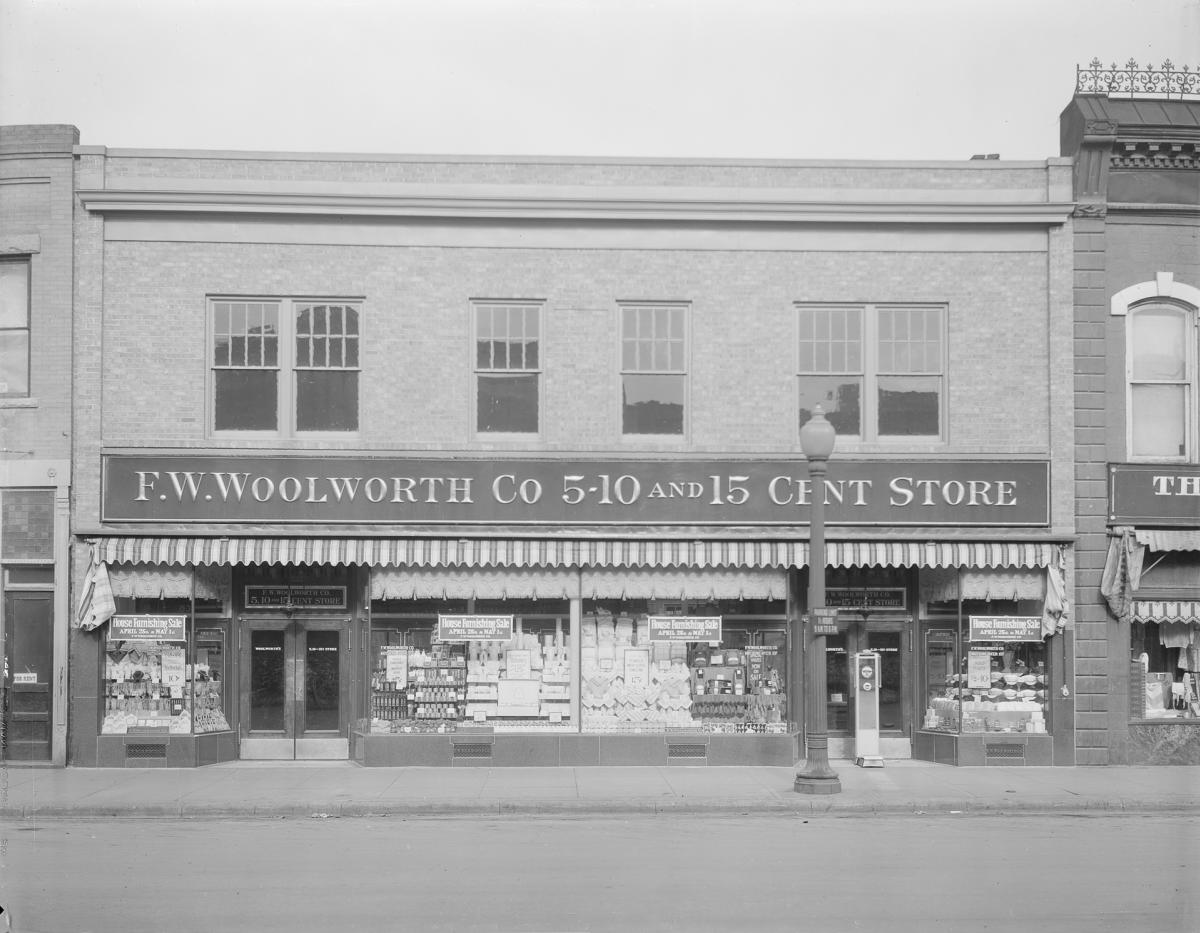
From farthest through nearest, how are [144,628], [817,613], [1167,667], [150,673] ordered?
[1167,667], [150,673], [144,628], [817,613]

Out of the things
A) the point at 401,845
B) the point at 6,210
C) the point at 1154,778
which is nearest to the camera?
the point at 401,845

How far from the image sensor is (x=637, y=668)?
734 inches

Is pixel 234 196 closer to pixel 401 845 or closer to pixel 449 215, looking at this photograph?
pixel 449 215

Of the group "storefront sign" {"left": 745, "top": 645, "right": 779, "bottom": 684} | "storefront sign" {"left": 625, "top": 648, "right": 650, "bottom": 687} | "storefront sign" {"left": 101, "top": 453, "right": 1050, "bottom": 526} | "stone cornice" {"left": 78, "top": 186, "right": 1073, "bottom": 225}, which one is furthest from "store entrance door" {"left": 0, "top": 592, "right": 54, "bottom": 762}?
"storefront sign" {"left": 745, "top": 645, "right": 779, "bottom": 684}

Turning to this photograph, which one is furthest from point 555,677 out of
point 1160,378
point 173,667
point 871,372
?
point 1160,378

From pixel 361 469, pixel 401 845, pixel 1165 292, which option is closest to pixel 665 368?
pixel 361 469

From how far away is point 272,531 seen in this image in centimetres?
1814

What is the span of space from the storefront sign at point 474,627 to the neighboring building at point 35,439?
5.27 meters

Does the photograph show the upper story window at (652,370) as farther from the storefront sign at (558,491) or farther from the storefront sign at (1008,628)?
the storefront sign at (1008,628)

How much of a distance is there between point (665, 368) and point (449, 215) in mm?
3818

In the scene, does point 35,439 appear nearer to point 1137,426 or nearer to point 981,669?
point 981,669

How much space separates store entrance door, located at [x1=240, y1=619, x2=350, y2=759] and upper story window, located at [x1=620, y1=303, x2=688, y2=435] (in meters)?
5.35

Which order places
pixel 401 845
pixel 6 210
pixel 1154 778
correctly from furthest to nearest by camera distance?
pixel 6 210 < pixel 1154 778 < pixel 401 845

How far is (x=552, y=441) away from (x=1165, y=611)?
9.24m
